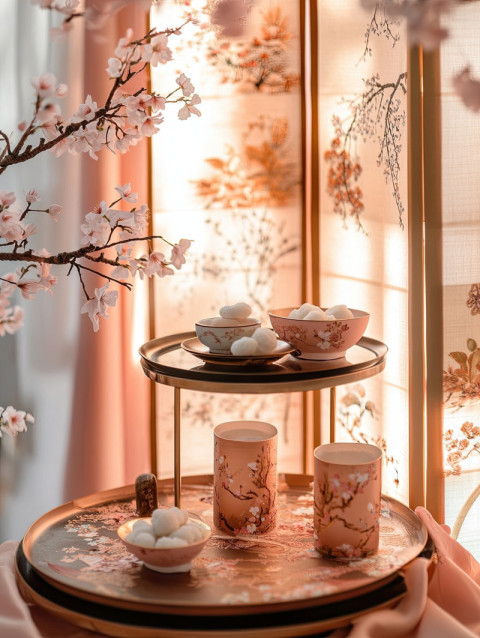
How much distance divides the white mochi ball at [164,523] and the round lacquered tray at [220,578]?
0.23ft

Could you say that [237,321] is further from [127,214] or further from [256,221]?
[256,221]

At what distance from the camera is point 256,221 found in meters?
1.99

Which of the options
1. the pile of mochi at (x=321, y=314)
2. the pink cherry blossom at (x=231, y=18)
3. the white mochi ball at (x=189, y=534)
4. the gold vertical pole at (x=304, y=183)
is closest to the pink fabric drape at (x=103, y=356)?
the pink cherry blossom at (x=231, y=18)

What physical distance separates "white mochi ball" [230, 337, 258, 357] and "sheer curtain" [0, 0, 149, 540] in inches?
25.0

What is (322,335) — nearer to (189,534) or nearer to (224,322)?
(224,322)

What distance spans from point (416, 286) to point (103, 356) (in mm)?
774

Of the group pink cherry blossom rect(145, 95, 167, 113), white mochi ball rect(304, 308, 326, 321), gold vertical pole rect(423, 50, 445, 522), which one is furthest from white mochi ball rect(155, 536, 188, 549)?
pink cherry blossom rect(145, 95, 167, 113)

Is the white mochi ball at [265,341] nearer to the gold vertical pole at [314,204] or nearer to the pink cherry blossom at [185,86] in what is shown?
the pink cherry blossom at [185,86]

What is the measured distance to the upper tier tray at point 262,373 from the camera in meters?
1.31

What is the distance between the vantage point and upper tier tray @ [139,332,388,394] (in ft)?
4.28

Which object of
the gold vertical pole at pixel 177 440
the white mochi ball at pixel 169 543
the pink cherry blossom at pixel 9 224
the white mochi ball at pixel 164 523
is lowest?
the white mochi ball at pixel 169 543

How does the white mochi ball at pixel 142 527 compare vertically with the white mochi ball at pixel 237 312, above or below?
Answer: below

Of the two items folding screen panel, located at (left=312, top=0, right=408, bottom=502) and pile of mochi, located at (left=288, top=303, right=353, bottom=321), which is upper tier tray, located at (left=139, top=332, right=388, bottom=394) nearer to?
pile of mochi, located at (left=288, top=303, right=353, bottom=321)

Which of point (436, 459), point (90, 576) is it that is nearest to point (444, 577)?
point (436, 459)
